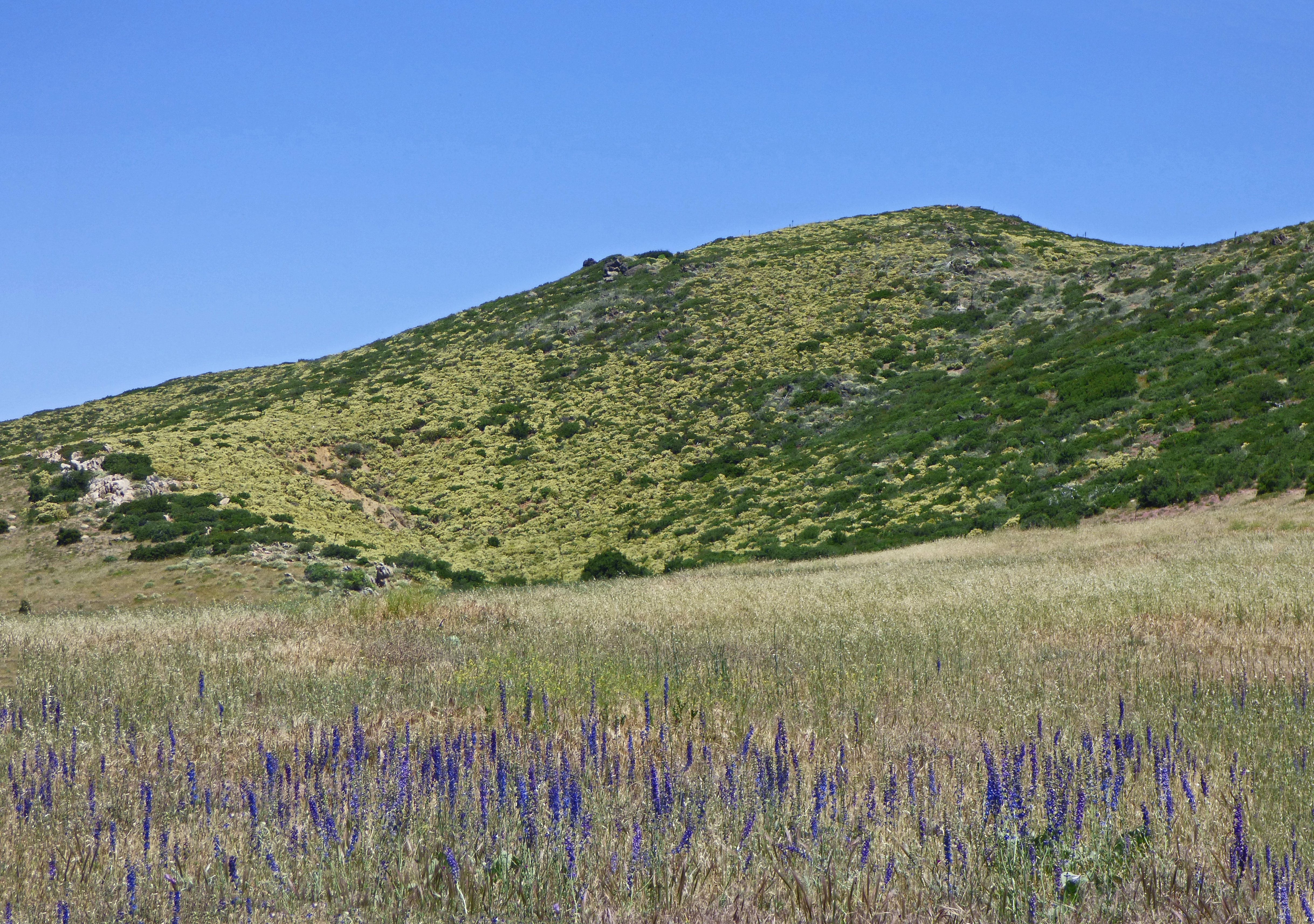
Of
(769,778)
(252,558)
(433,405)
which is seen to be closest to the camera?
(769,778)

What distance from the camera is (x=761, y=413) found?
5338 cm

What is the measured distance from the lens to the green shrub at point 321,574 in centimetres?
2855

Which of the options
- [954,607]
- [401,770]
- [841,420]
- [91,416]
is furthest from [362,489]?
[401,770]

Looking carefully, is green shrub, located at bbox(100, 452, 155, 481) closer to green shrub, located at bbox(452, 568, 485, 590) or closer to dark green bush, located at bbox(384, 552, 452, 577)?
dark green bush, located at bbox(384, 552, 452, 577)

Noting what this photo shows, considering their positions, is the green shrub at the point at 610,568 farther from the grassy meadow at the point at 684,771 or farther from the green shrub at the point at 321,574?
the grassy meadow at the point at 684,771

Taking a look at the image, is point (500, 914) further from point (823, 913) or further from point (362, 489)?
point (362, 489)

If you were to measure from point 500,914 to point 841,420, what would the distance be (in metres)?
48.6

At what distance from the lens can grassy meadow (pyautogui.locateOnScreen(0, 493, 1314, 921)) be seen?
392 cm

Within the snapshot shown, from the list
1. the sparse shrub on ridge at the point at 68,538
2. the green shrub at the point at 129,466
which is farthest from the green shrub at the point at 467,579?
the green shrub at the point at 129,466

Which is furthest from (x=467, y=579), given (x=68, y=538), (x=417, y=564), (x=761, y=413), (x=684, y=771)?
(x=684, y=771)

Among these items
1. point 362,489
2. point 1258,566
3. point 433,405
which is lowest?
point 1258,566

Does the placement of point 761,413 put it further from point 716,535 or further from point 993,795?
point 993,795

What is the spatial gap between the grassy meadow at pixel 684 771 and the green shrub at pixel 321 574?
1646 cm

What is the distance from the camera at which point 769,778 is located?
204 inches
